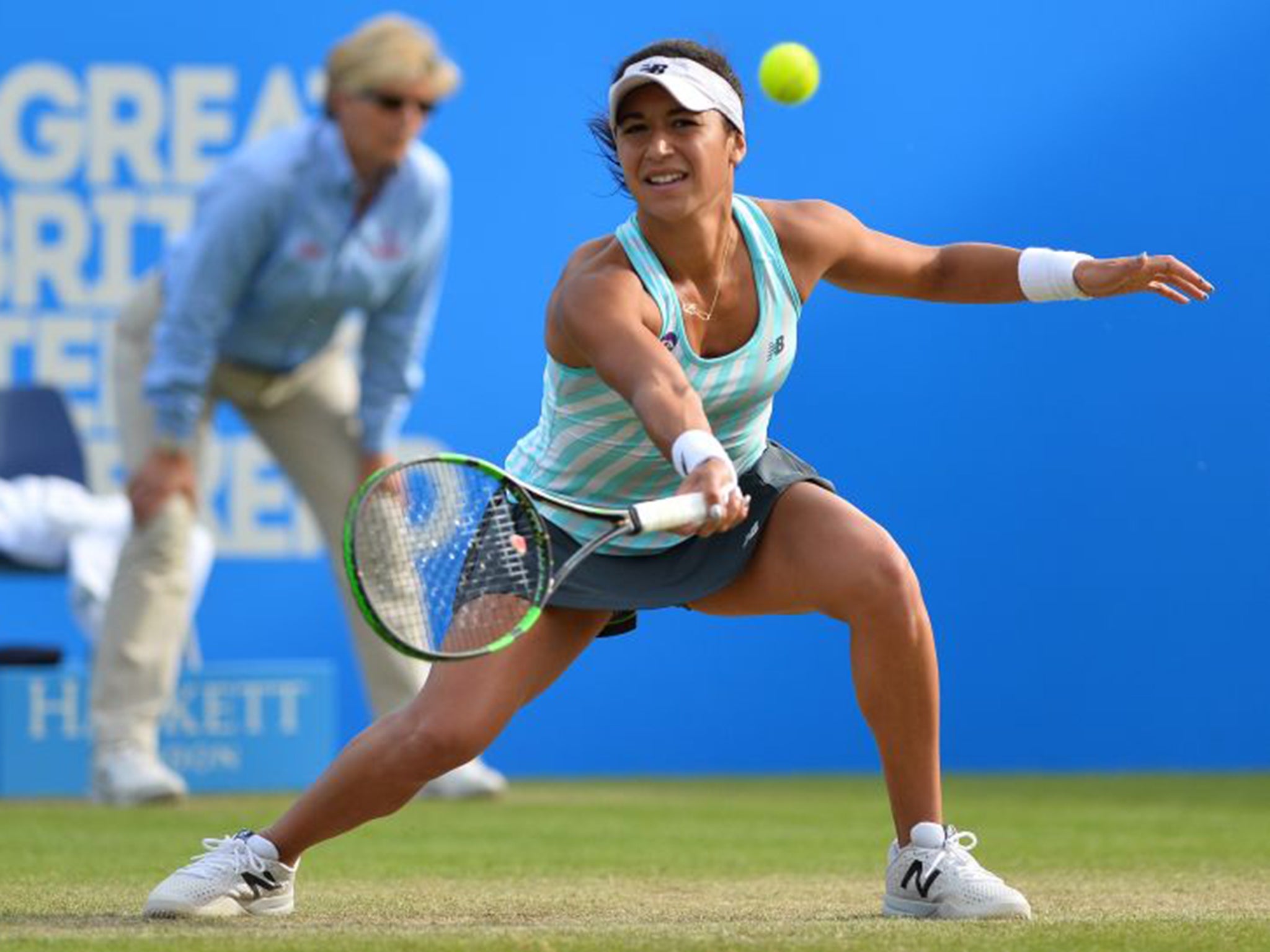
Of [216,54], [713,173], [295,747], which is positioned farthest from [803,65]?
[216,54]

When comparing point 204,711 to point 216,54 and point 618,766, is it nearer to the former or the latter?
point 618,766

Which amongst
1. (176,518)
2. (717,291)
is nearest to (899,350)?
(176,518)

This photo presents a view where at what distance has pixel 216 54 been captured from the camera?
309 inches

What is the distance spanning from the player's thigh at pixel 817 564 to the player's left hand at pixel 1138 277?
0.50 metres

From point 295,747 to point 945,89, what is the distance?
299 centimetres

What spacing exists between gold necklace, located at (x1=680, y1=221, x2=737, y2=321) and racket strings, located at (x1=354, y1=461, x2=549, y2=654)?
368 millimetres

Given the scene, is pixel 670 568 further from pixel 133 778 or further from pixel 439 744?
pixel 133 778

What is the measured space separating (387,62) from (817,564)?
2.96 metres

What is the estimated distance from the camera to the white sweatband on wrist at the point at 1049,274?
3600mm

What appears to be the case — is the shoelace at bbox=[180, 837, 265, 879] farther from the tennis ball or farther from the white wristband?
the tennis ball

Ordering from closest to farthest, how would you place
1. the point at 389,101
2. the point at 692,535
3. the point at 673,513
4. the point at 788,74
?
the point at 673,513, the point at 692,535, the point at 788,74, the point at 389,101

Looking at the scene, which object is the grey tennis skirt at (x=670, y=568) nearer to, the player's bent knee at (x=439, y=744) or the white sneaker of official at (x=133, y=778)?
the player's bent knee at (x=439, y=744)

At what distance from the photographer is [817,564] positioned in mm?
3389

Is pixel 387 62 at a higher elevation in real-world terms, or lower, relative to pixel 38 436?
higher
